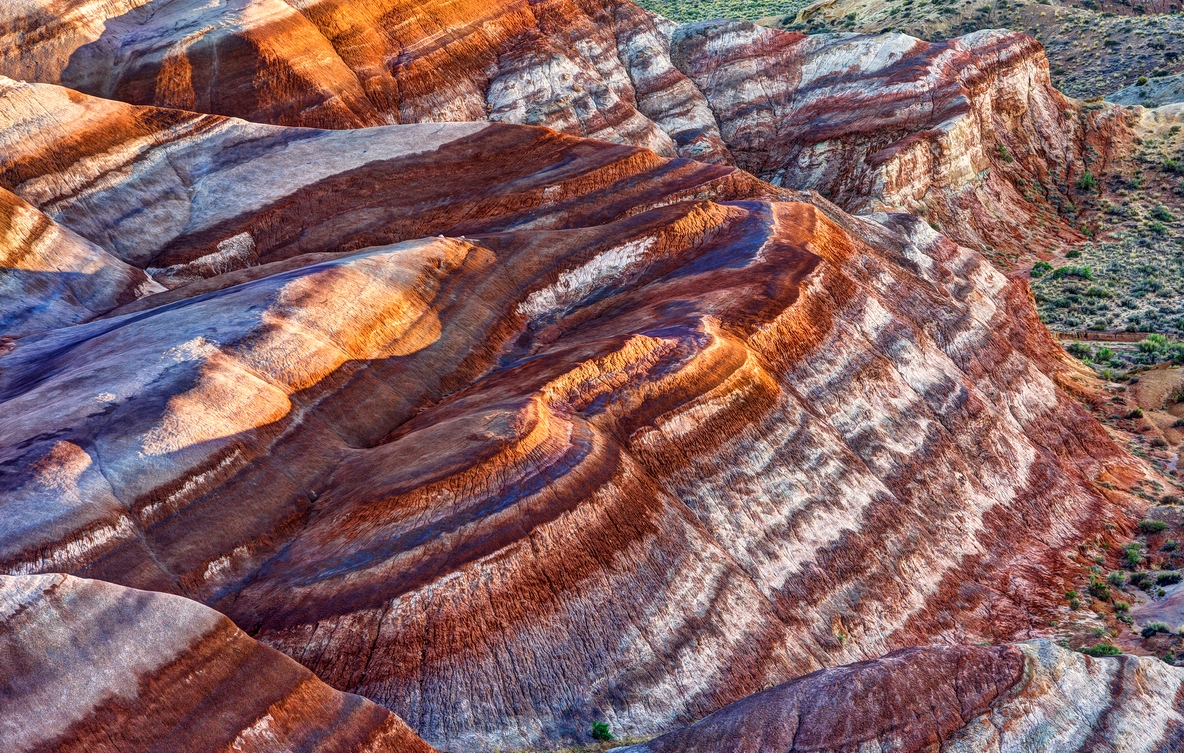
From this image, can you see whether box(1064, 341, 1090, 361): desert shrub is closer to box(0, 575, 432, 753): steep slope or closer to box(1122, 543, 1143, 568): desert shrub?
box(1122, 543, 1143, 568): desert shrub

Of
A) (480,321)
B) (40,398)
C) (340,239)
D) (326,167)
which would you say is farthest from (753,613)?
(326,167)

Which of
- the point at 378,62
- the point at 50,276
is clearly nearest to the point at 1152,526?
the point at 50,276

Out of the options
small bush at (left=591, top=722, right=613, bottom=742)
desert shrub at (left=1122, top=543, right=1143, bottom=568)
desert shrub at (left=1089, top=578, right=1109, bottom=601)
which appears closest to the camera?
small bush at (left=591, top=722, right=613, bottom=742)

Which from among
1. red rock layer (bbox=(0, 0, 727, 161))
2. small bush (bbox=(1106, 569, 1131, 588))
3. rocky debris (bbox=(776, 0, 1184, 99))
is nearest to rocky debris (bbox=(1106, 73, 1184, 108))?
rocky debris (bbox=(776, 0, 1184, 99))

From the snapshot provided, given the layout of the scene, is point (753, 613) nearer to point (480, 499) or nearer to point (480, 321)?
point (480, 499)

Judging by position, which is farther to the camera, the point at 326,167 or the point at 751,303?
the point at 326,167

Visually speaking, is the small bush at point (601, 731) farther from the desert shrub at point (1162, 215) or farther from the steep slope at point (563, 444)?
the desert shrub at point (1162, 215)

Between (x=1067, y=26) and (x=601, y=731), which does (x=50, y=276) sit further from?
(x=1067, y=26)
